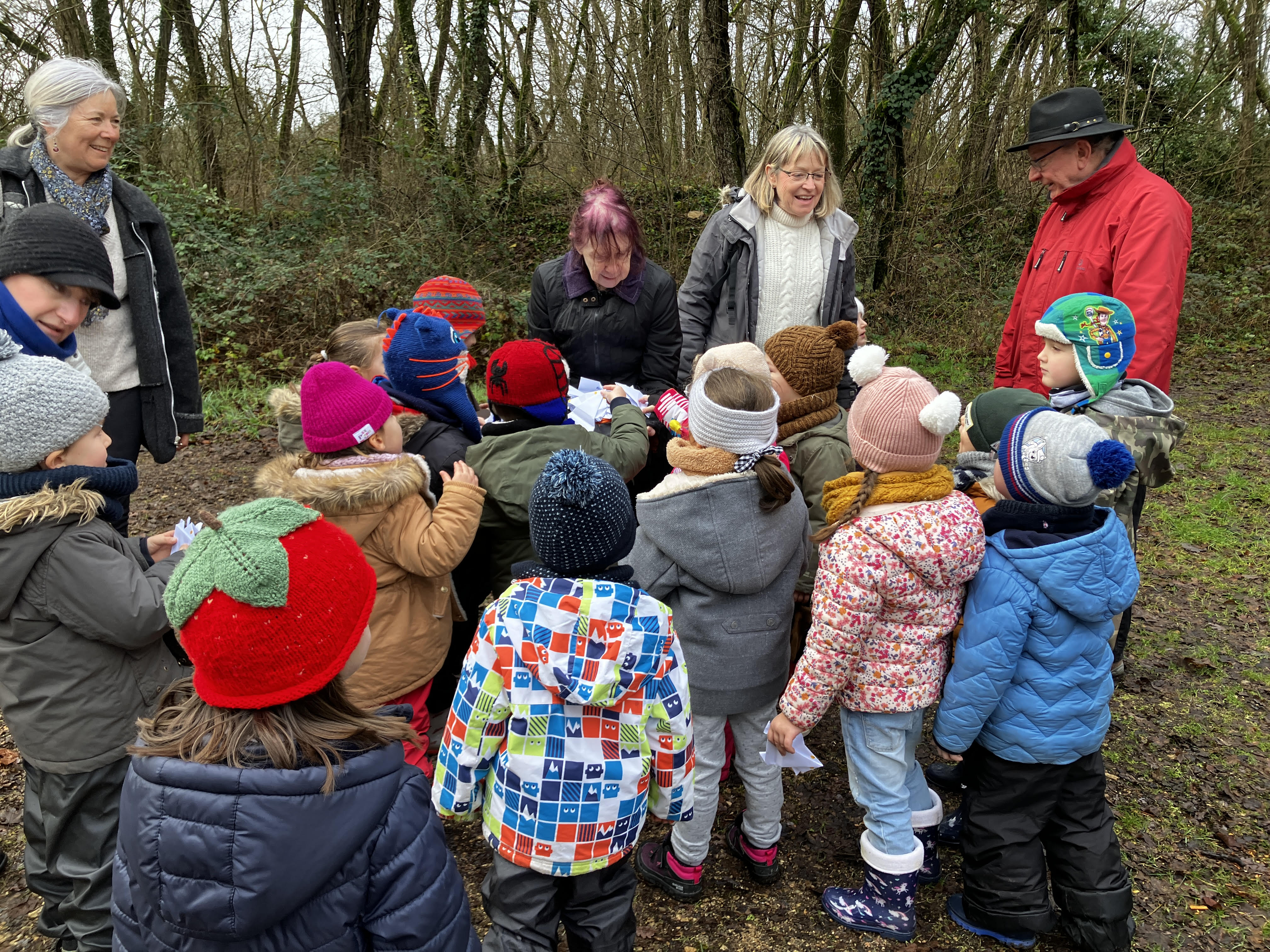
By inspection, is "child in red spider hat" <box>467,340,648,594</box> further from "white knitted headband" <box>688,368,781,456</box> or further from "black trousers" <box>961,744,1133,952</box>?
"black trousers" <box>961,744,1133,952</box>

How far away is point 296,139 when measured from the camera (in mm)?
12367

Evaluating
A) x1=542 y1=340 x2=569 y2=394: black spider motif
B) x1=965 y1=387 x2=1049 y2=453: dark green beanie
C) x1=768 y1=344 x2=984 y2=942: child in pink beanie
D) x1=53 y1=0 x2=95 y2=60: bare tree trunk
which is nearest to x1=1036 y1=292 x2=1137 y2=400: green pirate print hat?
x1=965 y1=387 x2=1049 y2=453: dark green beanie

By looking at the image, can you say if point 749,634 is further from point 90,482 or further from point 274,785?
point 90,482

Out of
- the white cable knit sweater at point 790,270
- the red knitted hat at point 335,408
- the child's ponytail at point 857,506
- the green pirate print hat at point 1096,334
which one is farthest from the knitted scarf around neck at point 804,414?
the red knitted hat at point 335,408

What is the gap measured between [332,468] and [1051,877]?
2.54 m

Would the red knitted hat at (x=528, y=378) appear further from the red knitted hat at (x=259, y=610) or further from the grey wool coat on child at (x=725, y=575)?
the red knitted hat at (x=259, y=610)

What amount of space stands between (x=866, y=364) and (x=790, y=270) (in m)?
1.43

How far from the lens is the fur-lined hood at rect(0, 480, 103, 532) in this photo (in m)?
2.02

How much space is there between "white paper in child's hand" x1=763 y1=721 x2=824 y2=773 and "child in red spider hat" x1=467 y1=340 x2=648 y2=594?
1.06 meters

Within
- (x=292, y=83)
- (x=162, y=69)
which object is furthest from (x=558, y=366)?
(x=292, y=83)

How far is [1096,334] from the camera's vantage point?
2689 mm

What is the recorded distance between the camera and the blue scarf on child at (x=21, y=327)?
262cm

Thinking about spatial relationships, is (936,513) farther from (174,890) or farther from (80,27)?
Result: (80,27)

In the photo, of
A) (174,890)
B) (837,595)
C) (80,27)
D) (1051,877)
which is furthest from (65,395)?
(80,27)
